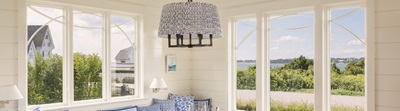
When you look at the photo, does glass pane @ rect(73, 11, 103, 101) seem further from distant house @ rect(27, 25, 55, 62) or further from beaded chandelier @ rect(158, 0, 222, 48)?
beaded chandelier @ rect(158, 0, 222, 48)

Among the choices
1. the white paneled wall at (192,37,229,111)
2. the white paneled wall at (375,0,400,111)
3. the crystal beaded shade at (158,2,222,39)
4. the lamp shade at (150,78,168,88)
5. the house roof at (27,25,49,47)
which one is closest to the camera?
the crystal beaded shade at (158,2,222,39)

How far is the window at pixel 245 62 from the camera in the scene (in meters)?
4.73

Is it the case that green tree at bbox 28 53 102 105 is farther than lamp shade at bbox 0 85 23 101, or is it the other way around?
green tree at bbox 28 53 102 105

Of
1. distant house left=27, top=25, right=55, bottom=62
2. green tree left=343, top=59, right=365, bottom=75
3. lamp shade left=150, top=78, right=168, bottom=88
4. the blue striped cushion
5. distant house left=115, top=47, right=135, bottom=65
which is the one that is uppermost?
distant house left=27, top=25, right=55, bottom=62

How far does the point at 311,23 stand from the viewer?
13.7ft

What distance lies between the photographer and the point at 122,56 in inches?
182

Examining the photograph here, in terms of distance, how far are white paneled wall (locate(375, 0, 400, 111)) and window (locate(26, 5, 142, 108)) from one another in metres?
2.92

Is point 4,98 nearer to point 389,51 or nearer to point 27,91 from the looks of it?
point 27,91

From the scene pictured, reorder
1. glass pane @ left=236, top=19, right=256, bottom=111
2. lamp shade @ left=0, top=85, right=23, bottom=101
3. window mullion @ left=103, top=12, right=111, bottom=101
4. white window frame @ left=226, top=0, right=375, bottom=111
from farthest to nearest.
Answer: glass pane @ left=236, top=19, right=256, bottom=111 → window mullion @ left=103, top=12, right=111, bottom=101 → white window frame @ left=226, top=0, right=375, bottom=111 → lamp shade @ left=0, top=85, right=23, bottom=101

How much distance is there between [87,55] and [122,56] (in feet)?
1.65

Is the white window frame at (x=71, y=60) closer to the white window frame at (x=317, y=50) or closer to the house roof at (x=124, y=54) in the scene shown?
the house roof at (x=124, y=54)

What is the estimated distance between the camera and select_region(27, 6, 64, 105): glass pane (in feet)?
12.3

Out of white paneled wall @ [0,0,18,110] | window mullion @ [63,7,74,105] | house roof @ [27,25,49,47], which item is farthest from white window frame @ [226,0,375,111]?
white paneled wall @ [0,0,18,110]

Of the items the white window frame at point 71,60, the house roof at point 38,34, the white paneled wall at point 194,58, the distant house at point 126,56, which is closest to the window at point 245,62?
the white paneled wall at point 194,58
